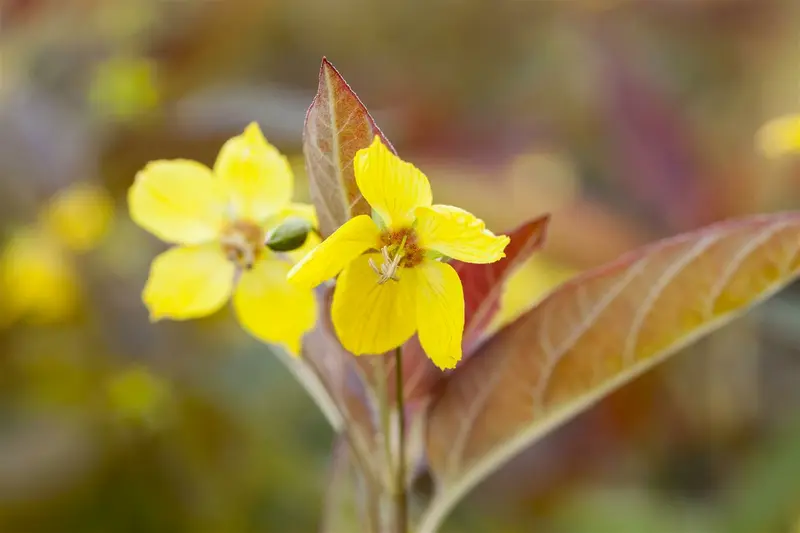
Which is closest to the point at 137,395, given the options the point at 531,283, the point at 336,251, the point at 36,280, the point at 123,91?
the point at 36,280

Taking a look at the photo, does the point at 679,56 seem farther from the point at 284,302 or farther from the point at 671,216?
the point at 284,302

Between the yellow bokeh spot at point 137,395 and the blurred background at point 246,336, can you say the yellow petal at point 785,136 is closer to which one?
the blurred background at point 246,336

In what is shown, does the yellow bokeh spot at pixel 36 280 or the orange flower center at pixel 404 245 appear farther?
the yellow bokeh spot at pixel 36 280

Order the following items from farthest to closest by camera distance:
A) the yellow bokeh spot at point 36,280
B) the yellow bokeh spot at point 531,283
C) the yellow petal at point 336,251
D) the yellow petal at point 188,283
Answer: the yellow bokeh spot at point 36,280 < the yellow bokeh spot at point 531,283 < the yellow petal at point 188,283 < the yellow petal at point 336,251

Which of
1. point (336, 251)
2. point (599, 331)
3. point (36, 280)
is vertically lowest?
point (599, 331)

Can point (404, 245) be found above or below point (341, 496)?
above

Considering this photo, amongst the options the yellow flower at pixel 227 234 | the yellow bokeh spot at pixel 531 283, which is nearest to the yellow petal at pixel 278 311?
the yellow flower at pixel 227 234

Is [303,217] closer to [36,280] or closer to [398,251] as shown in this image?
[398,251]

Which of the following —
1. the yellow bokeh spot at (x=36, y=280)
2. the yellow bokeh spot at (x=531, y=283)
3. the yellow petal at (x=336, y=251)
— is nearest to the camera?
the yellow petal at (x=336, y=251)
